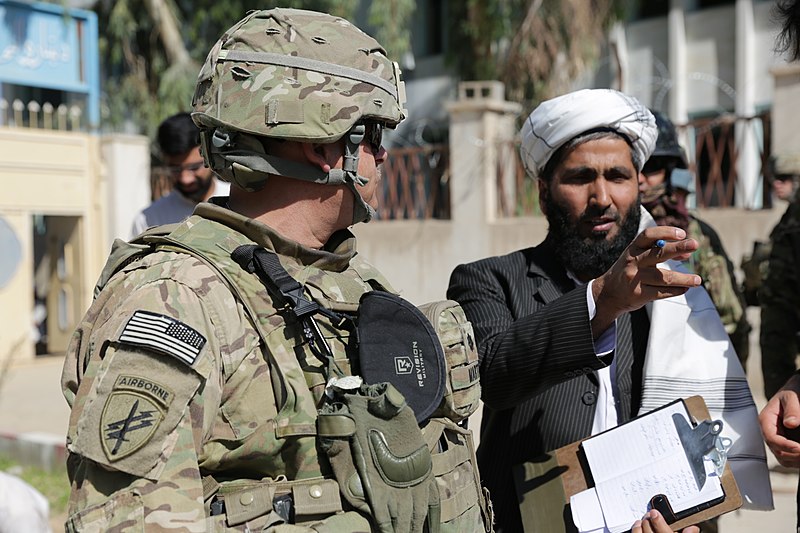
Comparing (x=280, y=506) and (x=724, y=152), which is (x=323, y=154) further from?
(x=724, y=152)

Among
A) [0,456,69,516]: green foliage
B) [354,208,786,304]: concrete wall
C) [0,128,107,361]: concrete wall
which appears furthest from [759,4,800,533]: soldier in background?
[0,128,107,361]: concrete wall

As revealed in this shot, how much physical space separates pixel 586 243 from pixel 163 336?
48.6 inches

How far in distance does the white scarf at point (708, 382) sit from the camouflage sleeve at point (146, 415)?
3.55 feet

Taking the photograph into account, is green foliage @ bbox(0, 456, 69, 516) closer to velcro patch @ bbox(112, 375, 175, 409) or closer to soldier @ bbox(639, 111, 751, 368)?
soldier @ bbox(639, 111, 751, 368)

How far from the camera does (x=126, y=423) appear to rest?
1244 millimetres

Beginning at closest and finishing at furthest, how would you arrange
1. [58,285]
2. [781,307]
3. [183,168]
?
[781,307]
[183,168]
[58,285]

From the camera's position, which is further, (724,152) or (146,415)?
(724,152)

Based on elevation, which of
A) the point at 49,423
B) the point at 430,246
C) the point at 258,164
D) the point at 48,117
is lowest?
the point at 49,423

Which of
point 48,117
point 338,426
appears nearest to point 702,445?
point 338,426

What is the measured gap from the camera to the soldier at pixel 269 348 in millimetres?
1268

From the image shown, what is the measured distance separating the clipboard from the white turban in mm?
720

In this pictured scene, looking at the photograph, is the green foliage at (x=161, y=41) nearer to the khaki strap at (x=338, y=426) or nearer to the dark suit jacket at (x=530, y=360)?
the dark suit jacket at (x=530, y=360)

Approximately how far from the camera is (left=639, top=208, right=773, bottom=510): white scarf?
197 centimetres

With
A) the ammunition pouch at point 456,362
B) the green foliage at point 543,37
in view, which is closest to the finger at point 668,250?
the ammunition pouch at point 456,362
